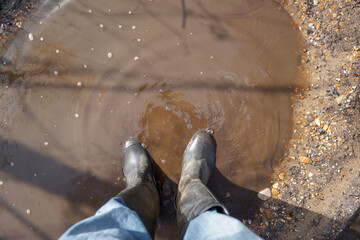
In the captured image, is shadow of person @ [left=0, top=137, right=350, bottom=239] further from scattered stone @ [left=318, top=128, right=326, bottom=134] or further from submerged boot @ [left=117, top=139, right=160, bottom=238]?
scattered stone @ [left=318, top=128, right=326, bottom=134]

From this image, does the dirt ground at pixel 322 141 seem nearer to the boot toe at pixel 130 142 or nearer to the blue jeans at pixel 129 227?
the blue jeans at pixel 129 227

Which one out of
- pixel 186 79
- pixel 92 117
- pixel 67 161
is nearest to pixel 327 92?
pixel 186 79

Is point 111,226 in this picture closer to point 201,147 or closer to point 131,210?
point 131,210

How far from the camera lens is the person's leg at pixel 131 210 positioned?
1107mm

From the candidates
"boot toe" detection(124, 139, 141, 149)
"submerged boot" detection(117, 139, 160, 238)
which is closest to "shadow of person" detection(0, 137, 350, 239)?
"submerged boot" detection(117, 139, 160, 238)

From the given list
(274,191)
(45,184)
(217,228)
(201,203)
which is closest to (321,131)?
(274,191)

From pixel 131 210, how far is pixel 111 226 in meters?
0.15

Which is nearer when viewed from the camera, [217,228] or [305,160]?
[217,228]

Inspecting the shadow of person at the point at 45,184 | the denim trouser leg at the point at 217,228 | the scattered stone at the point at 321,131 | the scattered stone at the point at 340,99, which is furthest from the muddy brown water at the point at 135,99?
the denim trouser leg at the point at 217,228

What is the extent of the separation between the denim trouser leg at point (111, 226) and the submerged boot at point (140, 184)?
0.69ft

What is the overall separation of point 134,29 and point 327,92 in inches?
67.9

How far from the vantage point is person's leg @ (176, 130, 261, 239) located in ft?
3.98

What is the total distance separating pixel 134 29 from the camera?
2207mm

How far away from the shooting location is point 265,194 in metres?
2.14
